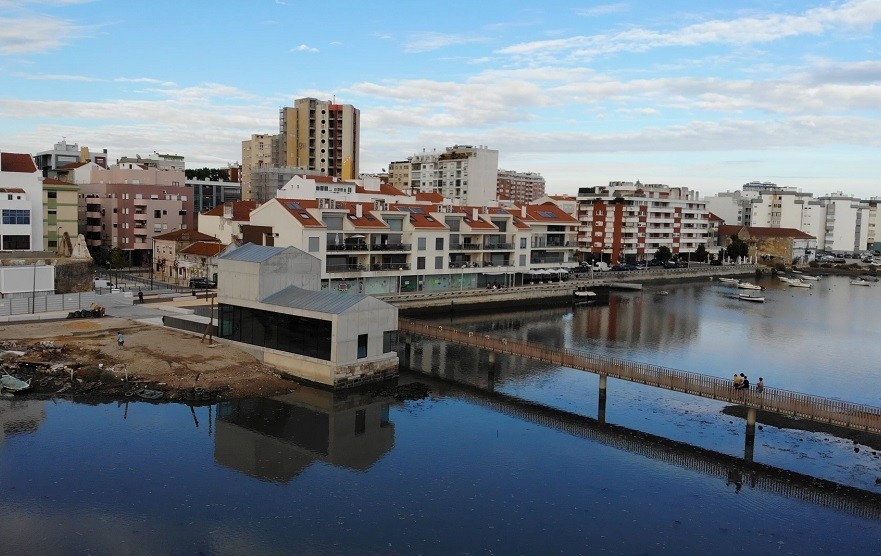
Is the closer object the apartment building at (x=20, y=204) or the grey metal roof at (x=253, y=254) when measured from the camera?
the grey metal roof at (x=253, y=254)

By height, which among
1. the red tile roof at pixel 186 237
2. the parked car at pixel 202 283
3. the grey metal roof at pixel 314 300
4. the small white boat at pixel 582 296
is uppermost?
the red tile roof at pixel 186 237

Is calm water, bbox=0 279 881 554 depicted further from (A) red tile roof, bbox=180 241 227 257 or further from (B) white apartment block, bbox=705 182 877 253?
(B) white apartment block, bbox=705 182 877 253

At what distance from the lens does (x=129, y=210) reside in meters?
77.9

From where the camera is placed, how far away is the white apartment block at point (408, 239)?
58.8m

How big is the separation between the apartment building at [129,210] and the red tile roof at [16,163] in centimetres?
1315

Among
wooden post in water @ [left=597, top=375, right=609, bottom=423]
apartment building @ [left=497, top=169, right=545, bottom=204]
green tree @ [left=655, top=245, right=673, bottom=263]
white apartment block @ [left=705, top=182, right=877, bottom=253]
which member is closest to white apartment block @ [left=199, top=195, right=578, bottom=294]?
wooden post in water @ [left=597, top=375, right=609, bottom=423]

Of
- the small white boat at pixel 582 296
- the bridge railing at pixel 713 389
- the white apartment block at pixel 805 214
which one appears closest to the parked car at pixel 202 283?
the bridge railing at pixel 713 389

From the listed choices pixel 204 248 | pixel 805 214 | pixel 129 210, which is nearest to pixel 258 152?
pixel 129 210

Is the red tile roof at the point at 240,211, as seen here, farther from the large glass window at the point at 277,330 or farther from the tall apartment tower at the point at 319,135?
the tall apartment tower at the point at 319,135

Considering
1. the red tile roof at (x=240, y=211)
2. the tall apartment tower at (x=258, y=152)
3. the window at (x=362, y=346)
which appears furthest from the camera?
the tall apartment tower at (x=258, y=152)

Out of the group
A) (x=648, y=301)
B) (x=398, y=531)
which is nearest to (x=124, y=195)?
(x=648, y=301)

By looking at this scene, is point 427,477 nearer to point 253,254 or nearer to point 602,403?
point 602,403

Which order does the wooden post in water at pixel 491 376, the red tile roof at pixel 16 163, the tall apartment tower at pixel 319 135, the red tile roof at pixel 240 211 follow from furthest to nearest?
the tall apartment tower at pixel 319 135, the red tile roof at pixel 240 211, the red tile roof at pixel 16 163, the wooden post in water at pixel 491 376

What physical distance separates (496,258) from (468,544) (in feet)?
180
